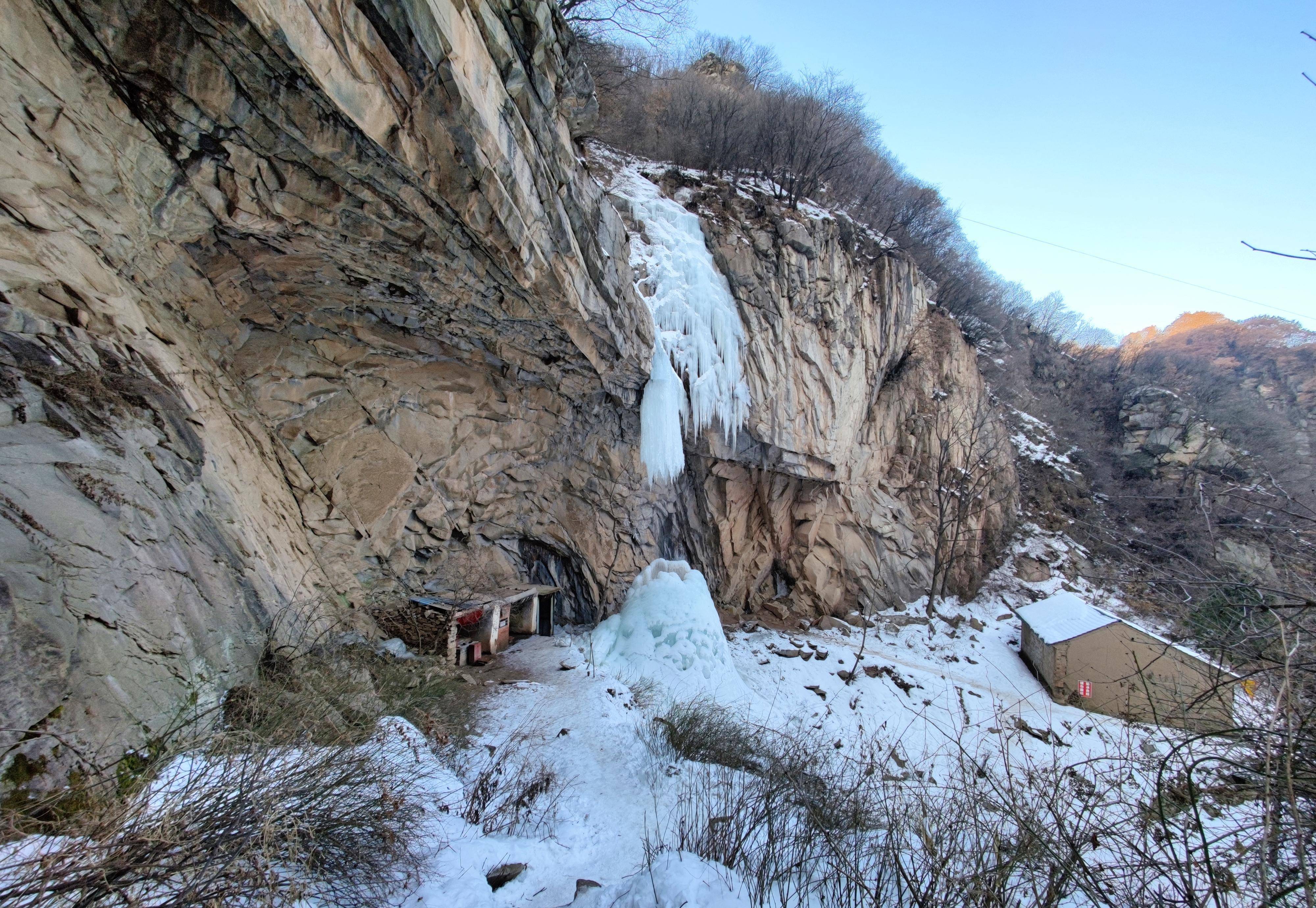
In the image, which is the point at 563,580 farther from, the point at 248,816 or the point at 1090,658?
the point at 1090,658

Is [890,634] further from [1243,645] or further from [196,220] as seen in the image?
[196,220]

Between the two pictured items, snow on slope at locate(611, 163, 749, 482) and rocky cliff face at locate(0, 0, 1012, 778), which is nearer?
rocky cliff face at locate(0, 0, 1012, 778)

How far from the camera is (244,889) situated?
2127 millimetres

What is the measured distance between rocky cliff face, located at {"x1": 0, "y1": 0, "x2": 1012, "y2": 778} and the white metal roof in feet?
31.1

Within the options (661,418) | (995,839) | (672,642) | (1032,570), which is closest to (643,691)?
(672,642)

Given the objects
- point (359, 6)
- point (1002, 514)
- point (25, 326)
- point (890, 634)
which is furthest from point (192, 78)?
point (1002, 514)

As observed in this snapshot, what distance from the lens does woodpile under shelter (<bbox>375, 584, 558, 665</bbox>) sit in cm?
752

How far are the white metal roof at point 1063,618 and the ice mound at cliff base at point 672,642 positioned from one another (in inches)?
298

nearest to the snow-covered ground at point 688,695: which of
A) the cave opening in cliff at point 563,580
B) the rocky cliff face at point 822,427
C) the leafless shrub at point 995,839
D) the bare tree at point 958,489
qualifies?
the leafless shrub at point 995,839

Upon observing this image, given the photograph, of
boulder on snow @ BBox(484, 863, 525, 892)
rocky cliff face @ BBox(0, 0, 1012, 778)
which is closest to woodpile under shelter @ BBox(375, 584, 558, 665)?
rocky cliff face @ BBox(0, 0, 1012, 778)

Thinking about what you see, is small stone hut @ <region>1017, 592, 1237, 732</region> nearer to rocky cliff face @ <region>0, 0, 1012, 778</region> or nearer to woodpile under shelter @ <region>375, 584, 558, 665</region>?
rocky cliff face @ <region>0, 0, 1012, 778</region>

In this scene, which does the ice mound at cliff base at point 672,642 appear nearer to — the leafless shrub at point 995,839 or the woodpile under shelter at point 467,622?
the woodpile under shelter at point 467,622

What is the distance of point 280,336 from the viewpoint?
669 centimetres

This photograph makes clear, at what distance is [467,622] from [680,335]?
676 cm
